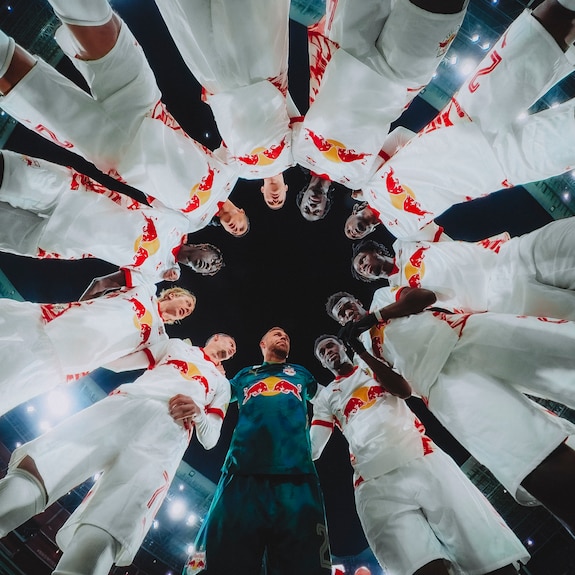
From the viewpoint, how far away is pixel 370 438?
2420 millimetres

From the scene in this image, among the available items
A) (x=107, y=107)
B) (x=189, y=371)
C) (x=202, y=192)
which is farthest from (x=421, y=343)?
(x=107, y=107)

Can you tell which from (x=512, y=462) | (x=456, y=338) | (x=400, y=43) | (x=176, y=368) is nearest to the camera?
(x=512, y=462)

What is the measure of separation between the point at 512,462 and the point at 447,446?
459 centimetres

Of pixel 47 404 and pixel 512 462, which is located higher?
pixel 512 462

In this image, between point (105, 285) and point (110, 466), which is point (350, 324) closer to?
point (110, 466)

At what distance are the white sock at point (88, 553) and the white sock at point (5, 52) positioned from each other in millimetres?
2376

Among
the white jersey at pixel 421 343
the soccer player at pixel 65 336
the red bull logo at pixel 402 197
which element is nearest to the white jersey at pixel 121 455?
the soccer player at pixel 65 336

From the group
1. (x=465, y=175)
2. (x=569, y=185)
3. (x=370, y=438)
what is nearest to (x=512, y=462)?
(x=370, y=438)

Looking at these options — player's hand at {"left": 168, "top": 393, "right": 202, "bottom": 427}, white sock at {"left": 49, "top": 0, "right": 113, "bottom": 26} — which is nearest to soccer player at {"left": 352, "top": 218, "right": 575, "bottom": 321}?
player's hand at {"left": 168, "top": 393, "right": 202, "bottom": 427}

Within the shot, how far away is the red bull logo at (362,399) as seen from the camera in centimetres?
268

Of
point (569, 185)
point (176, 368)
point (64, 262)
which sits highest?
point (569, 185)

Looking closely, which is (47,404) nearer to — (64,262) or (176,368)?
(64,262)

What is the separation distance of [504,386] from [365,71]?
1731mm

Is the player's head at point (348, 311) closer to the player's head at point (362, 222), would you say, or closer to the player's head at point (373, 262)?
the player's head at point (373, 262)
